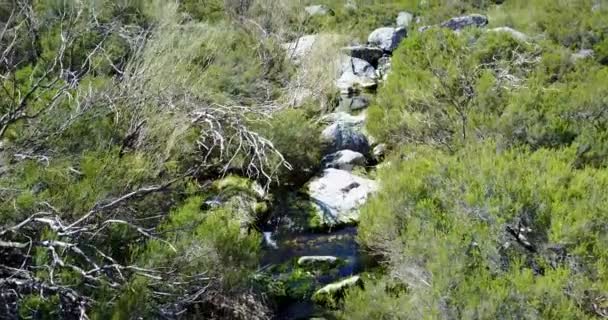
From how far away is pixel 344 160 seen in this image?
9898mm

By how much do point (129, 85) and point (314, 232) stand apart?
129 inches

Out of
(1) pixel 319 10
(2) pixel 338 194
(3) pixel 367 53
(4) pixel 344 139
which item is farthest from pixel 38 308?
(1) pixel 319 10

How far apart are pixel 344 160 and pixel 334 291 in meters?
4.06

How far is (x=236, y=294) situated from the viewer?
5234 millimetres

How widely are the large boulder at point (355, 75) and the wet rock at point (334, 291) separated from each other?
30.4ft

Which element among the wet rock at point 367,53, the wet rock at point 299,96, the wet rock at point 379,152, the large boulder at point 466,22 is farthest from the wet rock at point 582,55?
the wet rock at point 367,53

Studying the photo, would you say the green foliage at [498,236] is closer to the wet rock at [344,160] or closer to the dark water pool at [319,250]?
the dark water pool at [319,250]

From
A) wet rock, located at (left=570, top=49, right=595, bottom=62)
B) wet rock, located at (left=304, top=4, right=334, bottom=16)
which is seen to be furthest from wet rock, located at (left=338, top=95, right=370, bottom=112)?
wet rock, located at (left=304, top=4, right=334, bottom=16)

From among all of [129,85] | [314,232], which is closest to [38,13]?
[129,85]

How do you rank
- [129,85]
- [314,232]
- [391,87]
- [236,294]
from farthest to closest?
[391,87], [314,232], [129,85], [236,294]

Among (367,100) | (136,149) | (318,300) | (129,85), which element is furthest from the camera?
(367,100)

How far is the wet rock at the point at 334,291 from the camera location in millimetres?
6020

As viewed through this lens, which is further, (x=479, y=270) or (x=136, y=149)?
(x=136, y=149)

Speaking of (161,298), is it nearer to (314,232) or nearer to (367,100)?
(314,232)
